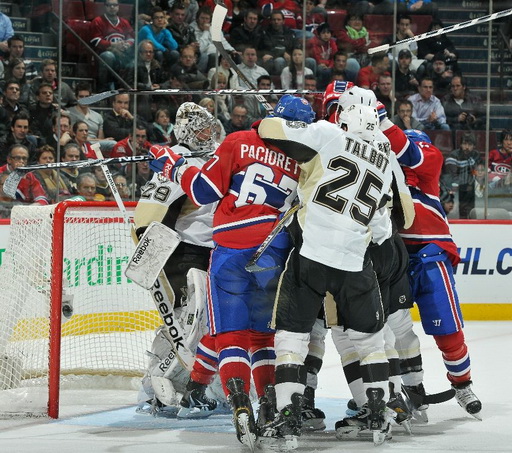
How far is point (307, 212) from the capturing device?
3689 mm

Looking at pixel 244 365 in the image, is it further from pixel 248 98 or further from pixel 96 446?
pixel 248 98

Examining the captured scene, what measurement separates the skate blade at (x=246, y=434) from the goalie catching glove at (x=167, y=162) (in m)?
0.93

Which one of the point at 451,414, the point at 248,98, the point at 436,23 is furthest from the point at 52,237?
the point at 436,23

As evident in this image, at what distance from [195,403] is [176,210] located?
78cm

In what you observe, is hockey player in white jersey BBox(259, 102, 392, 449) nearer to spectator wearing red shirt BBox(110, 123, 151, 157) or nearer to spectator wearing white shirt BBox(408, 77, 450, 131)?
spectator wearing red shirt BBox(110, 123, 151, 157)

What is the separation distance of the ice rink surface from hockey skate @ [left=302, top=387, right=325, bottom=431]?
60mm

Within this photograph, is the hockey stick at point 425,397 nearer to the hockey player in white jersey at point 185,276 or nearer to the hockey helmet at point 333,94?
the hockey player in white jersey at point 185,276

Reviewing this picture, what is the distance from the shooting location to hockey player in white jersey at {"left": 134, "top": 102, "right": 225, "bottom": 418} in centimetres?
435

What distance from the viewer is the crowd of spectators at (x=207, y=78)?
748cm

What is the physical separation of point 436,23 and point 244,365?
592 centimetres


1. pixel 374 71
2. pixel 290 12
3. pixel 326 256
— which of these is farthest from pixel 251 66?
pixel 326 256

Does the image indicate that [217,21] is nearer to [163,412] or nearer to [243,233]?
[243,233]

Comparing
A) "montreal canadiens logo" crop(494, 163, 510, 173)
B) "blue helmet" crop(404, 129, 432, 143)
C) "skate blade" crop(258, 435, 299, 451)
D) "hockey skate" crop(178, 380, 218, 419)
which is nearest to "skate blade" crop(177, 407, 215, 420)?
"hockey skate" crop(178, 380, 218, 419)

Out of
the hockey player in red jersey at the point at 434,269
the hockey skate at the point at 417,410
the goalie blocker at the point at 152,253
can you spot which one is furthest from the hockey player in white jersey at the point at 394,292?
the goalie blocker at the point at 152,253
